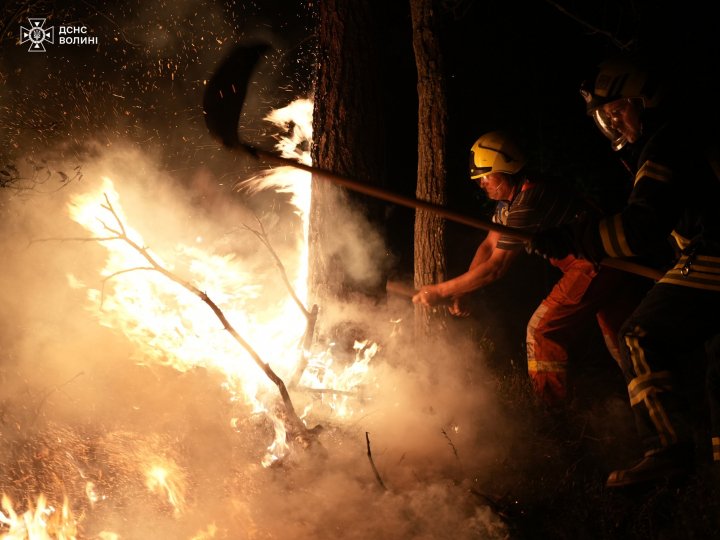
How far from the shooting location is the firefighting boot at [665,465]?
3312 mm

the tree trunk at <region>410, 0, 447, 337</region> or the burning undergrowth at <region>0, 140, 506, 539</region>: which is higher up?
the tree trunk at <region>410, 0, 447, 337</region>

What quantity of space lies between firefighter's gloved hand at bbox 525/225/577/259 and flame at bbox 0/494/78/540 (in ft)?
11.9

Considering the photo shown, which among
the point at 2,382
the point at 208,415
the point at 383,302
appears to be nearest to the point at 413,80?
the point at 383,302


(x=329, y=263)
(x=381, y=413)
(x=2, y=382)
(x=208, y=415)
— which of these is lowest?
(x=2, y=382)

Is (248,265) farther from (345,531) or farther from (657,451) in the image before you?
(657,451)

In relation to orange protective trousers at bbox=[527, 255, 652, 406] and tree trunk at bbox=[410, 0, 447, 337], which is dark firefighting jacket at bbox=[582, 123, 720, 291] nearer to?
orange protective trousers at bbox=[527, 255, 652, 406]

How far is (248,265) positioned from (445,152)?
2288 mm

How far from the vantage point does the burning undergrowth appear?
3.84 meters

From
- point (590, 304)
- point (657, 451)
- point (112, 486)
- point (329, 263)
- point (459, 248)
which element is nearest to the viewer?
point (657, 451)

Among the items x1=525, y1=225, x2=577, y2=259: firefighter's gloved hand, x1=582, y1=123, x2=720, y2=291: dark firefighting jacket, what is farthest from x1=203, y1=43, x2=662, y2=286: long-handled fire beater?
x1=582, y1=123, x2=720, y2=291: dark firefighting jacket

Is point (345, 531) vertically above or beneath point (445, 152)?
beneath

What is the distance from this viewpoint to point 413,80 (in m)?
9.09

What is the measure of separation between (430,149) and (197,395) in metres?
3.31

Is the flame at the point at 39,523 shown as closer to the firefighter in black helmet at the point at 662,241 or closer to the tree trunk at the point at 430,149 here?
the tree trunk at the point at 430,149
